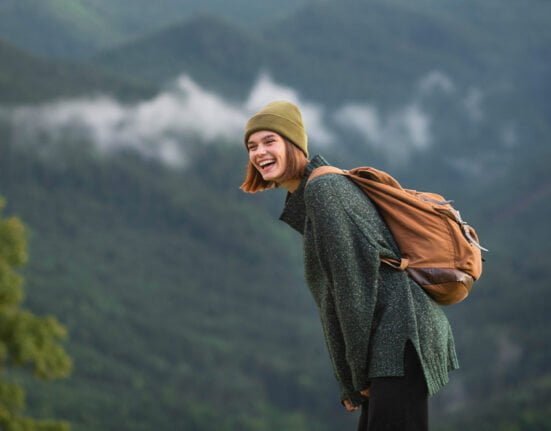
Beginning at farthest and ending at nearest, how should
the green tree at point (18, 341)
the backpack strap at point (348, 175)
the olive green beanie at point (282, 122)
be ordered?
the green tree at point (18, 341) → the olive green beanie at point (282, 122) → the backpack strap at point (348, 175)

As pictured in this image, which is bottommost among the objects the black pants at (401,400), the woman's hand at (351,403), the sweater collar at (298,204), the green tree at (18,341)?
the black pants at (401,400)

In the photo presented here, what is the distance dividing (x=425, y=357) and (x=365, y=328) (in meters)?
0.34

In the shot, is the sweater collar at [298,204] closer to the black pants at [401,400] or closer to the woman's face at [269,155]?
the woman's face at [269,155]

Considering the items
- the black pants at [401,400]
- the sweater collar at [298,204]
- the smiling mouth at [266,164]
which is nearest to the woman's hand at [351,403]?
the black pants at [401,400]

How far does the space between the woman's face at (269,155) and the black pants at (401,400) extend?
1.18 metres

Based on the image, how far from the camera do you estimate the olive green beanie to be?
570cm

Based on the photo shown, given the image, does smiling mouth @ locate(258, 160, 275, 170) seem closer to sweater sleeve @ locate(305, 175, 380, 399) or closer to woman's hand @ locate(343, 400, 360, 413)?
sweater sleeve @ locate(305, 175, 380, 399)

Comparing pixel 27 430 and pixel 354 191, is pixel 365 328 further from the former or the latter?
pixel 27 430

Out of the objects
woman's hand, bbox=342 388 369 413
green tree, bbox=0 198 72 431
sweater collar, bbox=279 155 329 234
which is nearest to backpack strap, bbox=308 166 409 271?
sweater collar, bbox=279 155 329 234

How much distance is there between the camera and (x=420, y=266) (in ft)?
18.2

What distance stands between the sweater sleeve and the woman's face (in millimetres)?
351

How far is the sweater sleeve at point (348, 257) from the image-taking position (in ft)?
17.6

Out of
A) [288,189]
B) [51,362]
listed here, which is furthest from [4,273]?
[288,189]

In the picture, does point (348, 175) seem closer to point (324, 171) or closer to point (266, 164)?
point (324, 171)
